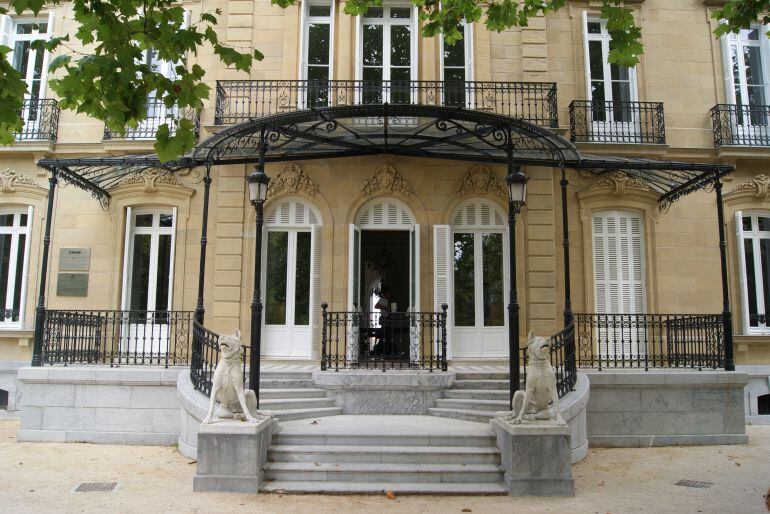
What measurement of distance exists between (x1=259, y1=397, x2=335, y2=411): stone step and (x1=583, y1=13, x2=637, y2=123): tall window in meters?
8.14

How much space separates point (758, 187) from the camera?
11844 millimetres

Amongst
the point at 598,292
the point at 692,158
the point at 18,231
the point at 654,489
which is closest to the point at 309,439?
the point at 654,489

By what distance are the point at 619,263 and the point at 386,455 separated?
7161 mm

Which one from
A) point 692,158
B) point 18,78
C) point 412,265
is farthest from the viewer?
point 692,158

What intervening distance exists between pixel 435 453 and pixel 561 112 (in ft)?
26.4

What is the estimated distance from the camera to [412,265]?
36.8 feet

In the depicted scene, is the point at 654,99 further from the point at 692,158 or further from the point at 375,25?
the point at 375,25

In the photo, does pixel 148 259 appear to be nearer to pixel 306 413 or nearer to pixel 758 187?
pixel 306 413

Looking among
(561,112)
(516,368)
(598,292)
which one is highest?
(561,112)

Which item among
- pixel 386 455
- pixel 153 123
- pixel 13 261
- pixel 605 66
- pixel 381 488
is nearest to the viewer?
pixel 381 488

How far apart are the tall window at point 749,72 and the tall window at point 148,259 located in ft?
39.8

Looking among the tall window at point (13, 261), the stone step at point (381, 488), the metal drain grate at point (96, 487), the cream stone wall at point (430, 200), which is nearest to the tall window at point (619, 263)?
the cream stone wall at point (430, 200)

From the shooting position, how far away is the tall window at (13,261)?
11.8 meters

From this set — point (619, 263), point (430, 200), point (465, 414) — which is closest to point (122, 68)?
point (465, 414)
